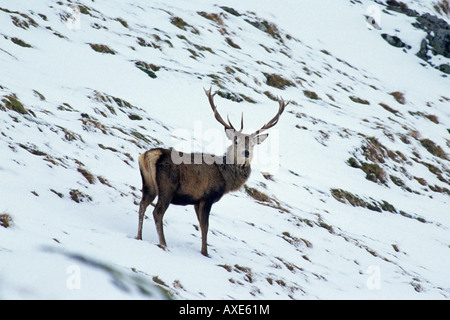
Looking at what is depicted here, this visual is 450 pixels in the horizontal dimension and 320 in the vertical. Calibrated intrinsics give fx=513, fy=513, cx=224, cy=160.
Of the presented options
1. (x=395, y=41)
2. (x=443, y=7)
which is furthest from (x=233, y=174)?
(x=443, y=7)

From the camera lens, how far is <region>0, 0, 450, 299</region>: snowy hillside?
728cm

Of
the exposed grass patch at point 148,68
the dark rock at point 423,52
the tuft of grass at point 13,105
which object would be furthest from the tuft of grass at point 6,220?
the dark rock at point 423,52

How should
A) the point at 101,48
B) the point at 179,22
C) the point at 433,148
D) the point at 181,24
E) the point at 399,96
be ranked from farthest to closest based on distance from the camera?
the point at 399,96, the point at 179,22, the point at 181,24, the point at 433,148, the point at 101,48

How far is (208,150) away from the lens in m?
19.3

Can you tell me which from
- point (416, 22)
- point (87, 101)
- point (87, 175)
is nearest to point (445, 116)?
point (416, 22)

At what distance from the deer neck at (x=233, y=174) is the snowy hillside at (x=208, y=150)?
4.03 ft

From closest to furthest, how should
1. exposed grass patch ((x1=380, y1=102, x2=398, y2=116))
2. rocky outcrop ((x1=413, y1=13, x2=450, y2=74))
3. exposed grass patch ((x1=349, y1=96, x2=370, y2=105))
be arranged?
exposed grass patch ((x1=349, y1=96, x2=370, y2=105)) → exposed grass patch ((x1=380, y1=102, x2=398, y2=116)) → rocky outcrop ((x1=413, y1=13, x2=450, y2=74))

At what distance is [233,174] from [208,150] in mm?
9592

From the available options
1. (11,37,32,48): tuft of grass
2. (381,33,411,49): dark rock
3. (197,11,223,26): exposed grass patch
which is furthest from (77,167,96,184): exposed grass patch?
(381,33,411,49): dark rock

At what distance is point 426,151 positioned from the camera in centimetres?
2902

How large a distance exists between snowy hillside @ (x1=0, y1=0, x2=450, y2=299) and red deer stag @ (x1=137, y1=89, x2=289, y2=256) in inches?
25.2

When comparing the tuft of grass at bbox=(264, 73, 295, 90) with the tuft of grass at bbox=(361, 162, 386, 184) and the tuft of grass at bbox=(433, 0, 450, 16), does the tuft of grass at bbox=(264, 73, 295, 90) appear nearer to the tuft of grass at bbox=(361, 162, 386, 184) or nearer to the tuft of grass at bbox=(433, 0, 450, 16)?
the tuft of grass at bbox=(361, 162, 386, 184)

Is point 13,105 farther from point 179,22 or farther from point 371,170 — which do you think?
point 179,22

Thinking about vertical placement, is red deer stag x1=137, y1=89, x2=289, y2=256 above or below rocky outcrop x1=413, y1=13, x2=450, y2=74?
above
